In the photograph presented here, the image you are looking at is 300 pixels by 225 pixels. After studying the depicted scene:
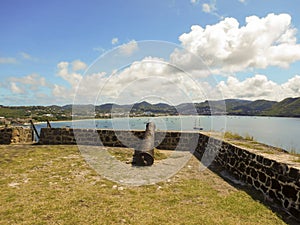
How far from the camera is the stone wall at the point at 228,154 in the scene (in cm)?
436

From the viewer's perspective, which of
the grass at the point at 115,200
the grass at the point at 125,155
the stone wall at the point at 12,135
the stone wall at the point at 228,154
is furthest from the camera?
the stone wall at the point at 12,135

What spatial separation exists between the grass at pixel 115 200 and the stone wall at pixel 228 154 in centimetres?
47

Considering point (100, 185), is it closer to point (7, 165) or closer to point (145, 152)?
point (145, 152)

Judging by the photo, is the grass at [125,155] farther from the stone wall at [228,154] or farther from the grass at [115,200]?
the grass at [115,200]

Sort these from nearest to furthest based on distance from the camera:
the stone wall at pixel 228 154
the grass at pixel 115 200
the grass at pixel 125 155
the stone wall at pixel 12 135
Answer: the grass at pixel 115 200, the stone wall at pixel 228 154, the grass at pixel 125 155, the stone wall at pixel 12 135

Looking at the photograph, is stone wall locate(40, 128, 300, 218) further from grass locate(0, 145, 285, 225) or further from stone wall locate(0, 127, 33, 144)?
stone wall locate(0, 127, 33, 144)

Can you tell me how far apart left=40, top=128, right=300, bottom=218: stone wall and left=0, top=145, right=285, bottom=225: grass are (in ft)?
1.55

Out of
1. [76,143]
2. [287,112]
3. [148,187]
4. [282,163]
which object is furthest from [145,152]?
[287,112]

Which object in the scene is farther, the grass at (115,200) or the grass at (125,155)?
the grass at (125,155)

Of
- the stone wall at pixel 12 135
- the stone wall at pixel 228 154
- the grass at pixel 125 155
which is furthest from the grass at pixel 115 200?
the stone wall at pixel 12 135

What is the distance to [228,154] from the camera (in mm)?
7605

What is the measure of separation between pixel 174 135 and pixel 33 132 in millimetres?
9101

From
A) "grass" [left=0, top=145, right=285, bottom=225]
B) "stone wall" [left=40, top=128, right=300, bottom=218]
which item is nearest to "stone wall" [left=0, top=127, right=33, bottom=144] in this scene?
"stone wall" [left=40, top=128, right=300, bottom=218]

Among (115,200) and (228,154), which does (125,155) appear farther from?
(115,200)
